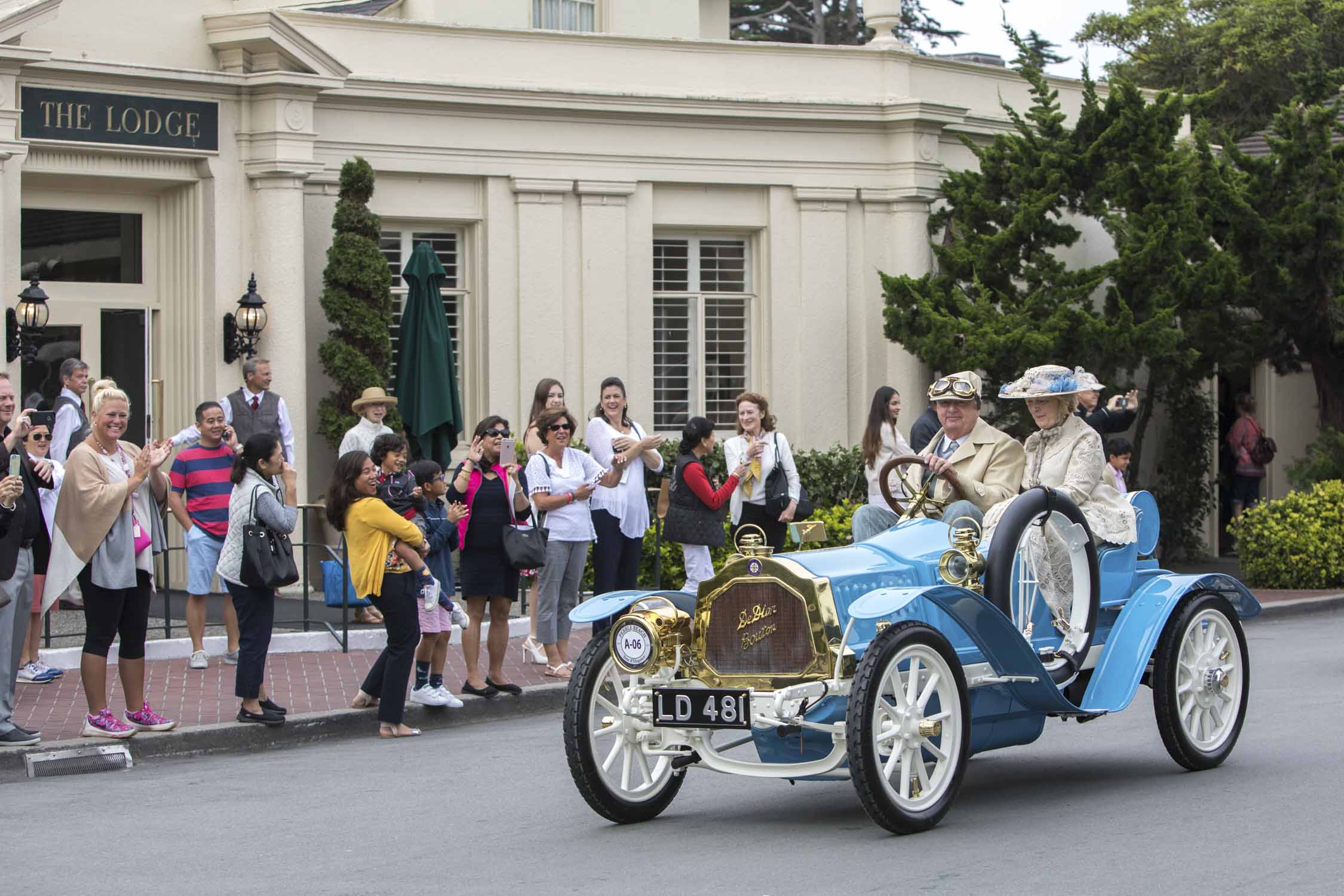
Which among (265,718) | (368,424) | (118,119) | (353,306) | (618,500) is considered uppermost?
(118,119)

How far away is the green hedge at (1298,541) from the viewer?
1806 cm

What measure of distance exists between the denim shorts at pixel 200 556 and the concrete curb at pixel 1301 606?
8.91 m

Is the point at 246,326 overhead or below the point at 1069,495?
overhead

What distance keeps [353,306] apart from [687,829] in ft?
34.1

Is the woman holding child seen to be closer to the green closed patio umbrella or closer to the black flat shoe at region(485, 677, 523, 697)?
the black flat shoe at region(485, 677, 523, 697)

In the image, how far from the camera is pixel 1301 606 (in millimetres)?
17031

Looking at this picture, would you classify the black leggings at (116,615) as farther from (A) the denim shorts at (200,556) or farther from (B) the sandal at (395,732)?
(A) the denim shorts at (200,556)

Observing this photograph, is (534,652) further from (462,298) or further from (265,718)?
(462,298)

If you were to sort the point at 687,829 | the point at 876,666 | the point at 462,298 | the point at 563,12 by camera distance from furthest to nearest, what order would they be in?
the point at 563,12 < the point at 462,298 < the point at 687,829 < the point at 876,666

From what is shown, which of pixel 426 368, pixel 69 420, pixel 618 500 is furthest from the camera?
pixel 426 368

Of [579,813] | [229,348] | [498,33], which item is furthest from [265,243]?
[579,813]

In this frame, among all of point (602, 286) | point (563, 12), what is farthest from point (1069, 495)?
point (563, 12)

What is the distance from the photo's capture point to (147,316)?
1730 centimetres

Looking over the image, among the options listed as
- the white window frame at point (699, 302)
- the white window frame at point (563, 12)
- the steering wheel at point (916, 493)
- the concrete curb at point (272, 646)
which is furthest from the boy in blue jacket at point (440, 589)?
the white window frame at point (563, 12)
